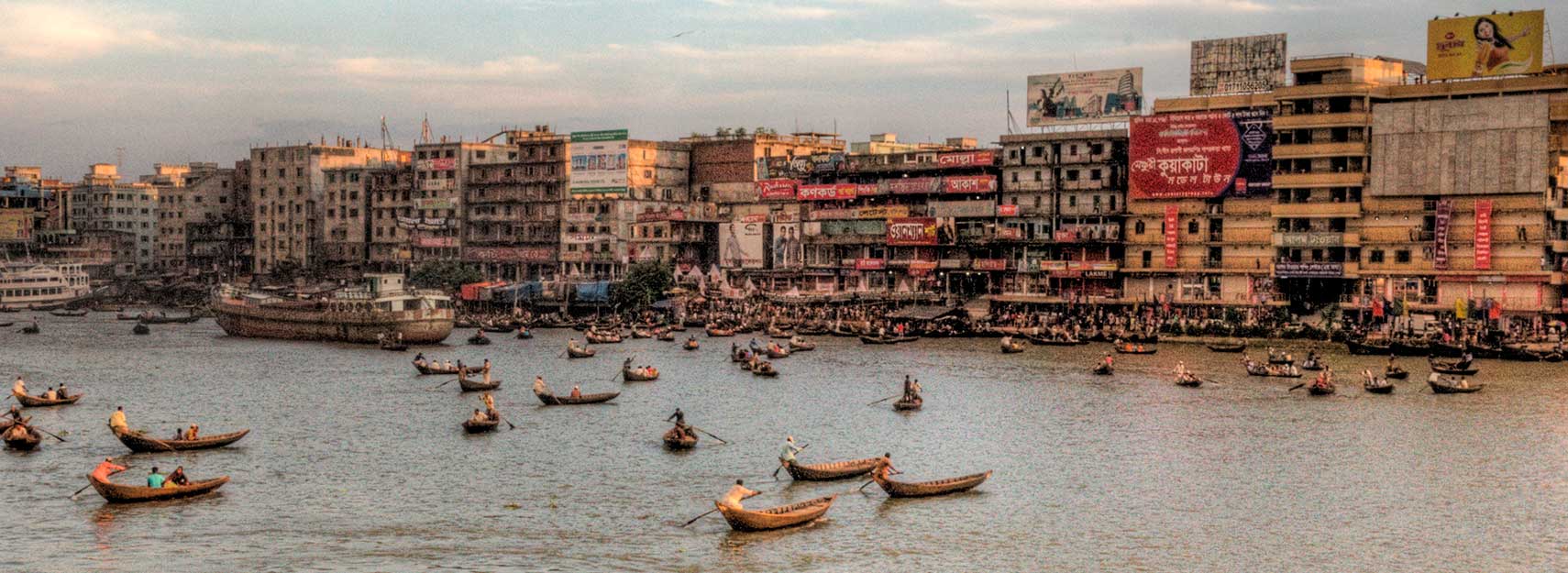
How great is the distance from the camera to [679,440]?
61.6m

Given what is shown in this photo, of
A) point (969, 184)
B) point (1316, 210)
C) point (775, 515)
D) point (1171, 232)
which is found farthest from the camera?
point (969, 184)

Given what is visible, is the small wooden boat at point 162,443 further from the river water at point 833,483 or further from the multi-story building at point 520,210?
the multi-story building at point 520,210

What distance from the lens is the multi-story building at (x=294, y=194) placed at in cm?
17500

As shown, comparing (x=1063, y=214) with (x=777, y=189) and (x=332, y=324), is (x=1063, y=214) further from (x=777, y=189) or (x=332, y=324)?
(x=332, y=324)

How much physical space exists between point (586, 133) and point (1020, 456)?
9393 centimetres

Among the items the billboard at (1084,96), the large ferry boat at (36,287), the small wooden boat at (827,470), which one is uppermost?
the billboard at (1084,96)

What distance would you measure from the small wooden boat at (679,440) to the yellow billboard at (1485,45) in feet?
194

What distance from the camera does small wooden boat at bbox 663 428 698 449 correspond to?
6150 cm

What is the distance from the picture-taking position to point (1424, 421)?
6906 centimetres

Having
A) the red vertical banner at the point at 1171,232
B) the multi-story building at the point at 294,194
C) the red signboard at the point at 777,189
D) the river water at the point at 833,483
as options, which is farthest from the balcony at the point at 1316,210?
the multi-story building at the point at 294,194

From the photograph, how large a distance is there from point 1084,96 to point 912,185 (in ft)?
53.0

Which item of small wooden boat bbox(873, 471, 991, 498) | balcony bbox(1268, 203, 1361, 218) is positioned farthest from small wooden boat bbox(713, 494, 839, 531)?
balcony bbox(1268, 203, 1361, 218)

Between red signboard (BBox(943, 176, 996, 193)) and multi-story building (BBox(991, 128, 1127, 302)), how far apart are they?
49.2 inches

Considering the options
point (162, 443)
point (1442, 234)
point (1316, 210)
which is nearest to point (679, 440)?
point (162, 443)
